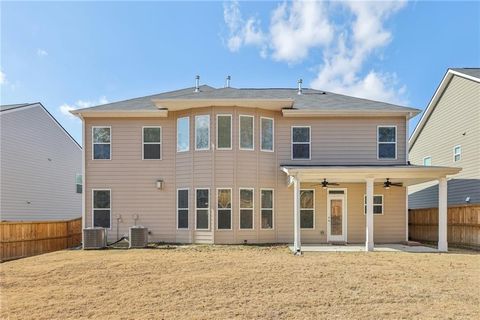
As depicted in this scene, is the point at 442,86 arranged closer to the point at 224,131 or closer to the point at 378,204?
the point at 378,204

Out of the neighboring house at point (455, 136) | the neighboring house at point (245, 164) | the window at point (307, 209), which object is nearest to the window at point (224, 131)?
the neighboring house at point (245, 164)

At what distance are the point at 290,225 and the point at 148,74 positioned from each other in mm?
8928

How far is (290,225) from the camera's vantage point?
12.8m

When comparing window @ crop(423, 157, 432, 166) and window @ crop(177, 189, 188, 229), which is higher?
window @ crop(423, 157, 432, 166)

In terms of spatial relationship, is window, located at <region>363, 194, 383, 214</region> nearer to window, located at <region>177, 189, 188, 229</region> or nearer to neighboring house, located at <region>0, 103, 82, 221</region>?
window, located at <region>177, 189, 188, 229</region>

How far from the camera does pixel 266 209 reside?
12750 mm

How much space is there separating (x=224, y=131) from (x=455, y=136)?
11.5 metres

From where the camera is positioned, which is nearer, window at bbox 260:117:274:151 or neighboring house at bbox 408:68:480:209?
window at bbox 260:117:274:151

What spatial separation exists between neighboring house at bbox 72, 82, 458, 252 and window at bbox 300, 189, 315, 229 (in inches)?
1.5

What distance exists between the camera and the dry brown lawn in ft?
16.8

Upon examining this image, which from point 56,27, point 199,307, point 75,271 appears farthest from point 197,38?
point 199,307

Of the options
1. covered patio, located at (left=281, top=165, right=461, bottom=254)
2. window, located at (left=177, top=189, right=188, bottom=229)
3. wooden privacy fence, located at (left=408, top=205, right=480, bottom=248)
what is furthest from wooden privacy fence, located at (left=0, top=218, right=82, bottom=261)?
wooden privacy fence, located at (left=408, top=205, right=480, bottom=248)

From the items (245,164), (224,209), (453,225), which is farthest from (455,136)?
(224,209)

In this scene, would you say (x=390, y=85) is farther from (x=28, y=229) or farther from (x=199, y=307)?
(x=28, y=229)
